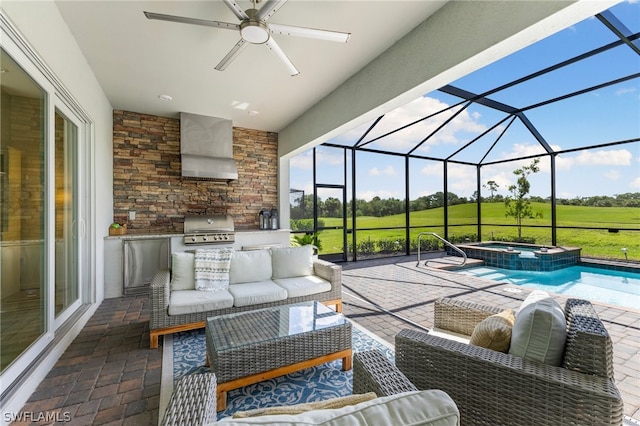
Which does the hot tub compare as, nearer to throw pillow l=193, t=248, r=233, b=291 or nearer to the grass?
the grass

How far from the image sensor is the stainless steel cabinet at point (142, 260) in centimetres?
420

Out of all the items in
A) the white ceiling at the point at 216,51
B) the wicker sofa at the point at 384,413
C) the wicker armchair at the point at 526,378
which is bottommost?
the wicker armchair at the point at 526,378

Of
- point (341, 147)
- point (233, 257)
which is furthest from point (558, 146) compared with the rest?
point (233, 257)

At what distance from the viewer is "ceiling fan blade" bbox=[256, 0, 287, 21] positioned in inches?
74.1

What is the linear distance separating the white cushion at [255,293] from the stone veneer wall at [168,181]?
2.74 metres

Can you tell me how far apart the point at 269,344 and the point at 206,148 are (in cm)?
414

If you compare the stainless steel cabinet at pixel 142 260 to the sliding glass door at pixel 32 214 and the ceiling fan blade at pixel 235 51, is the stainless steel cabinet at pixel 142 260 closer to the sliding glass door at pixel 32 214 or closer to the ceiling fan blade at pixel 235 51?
Answer: the sliding glass door at pixel 32 214

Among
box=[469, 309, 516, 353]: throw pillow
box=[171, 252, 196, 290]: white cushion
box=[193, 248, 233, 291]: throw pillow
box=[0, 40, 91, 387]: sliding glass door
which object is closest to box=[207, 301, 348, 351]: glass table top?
box=[193, 248, 233, 291]: throw pillow

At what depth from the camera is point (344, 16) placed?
247cm

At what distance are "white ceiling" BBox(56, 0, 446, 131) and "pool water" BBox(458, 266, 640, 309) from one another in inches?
182

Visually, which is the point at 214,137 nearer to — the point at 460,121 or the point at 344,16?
the point at 344,16

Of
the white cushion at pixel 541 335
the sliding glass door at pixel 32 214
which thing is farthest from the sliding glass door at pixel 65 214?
the white cushion at pixel 541 335

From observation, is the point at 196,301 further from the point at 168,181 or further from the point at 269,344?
the point at 168,181

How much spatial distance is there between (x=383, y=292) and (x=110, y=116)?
524 centimetres
